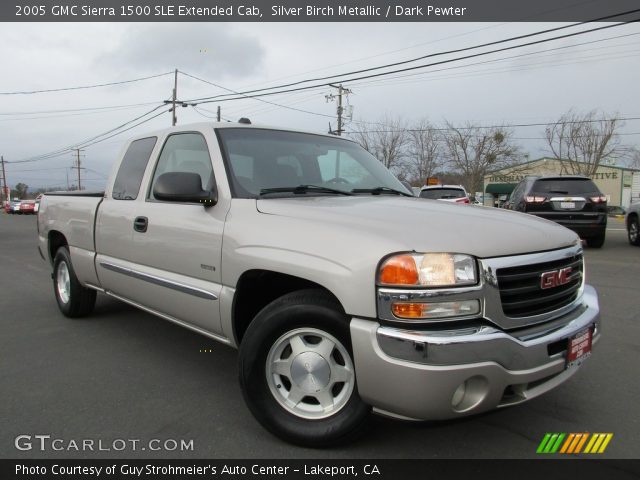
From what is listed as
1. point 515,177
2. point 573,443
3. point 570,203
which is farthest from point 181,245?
point 515,177

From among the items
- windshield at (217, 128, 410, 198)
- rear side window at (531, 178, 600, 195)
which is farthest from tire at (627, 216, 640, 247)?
windshield at (217, 128, 410, 198)

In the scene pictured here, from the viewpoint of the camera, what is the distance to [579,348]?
98.3 inches

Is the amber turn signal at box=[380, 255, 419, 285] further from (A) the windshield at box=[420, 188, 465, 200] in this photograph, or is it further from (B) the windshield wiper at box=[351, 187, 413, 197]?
(A) the windshield at box=[420, 188, 465, 200]

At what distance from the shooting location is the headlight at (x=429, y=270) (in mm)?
2117

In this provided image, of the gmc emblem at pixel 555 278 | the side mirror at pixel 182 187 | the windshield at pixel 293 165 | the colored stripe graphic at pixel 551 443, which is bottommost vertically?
the colored stripe graphic at pixel 551 443

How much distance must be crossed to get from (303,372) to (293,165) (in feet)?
5.07

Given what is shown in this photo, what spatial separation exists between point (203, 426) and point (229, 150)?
1745 millimetres

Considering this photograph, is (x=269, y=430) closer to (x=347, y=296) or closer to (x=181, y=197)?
(x=347, y=296)

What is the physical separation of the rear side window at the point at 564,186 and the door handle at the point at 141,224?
883cm

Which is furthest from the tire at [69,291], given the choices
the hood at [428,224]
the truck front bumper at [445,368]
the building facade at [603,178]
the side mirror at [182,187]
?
the building facade at [603,178]

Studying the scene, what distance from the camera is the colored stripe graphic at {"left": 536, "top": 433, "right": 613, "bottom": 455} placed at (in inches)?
101

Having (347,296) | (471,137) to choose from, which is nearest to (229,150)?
(347,296)

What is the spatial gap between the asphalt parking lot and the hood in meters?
0.82

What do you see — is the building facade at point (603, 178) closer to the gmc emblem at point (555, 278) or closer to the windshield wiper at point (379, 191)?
the windshield wiper at point (379, 191)
